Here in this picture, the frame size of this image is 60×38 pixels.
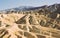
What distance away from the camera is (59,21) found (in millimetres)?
106625

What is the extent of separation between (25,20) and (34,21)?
32.2 ft

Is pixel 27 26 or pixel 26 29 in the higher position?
pixel 27 26

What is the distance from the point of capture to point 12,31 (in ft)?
179

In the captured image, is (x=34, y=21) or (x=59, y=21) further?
(x=59, y=21)

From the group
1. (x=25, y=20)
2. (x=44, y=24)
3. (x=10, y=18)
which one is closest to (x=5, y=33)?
(x=25, y=20)

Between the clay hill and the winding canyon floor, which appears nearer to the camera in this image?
the winding canyon floor

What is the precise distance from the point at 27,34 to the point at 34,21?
1422 inches

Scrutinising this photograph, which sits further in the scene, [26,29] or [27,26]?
[27,26]

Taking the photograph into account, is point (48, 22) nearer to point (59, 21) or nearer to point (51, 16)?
point (59, 21)

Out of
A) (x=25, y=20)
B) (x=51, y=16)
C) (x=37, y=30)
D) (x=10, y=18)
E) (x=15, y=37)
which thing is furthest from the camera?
(x=51, y=16)

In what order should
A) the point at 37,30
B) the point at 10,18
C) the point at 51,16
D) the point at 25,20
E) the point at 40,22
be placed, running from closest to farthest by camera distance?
the point at 37,30
the point at 25,20
the point at 10,18
the point at 40,22
the point at 51,16

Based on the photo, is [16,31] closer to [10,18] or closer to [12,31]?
[12,31]

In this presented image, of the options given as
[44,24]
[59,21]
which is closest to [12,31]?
[44,24]

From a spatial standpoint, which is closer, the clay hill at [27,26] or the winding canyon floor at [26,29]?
the winding canyon floor at [26,29]
